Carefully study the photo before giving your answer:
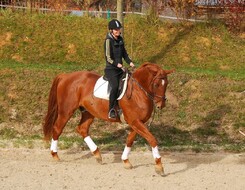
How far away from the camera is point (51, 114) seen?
36.4ft

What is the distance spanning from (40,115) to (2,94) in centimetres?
167

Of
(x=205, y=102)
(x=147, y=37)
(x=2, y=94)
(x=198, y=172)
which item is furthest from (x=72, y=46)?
(x=198, y=172)

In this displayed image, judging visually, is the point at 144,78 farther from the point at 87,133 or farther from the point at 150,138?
the point at 87,133

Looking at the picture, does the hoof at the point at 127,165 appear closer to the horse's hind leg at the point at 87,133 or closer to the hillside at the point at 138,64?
the horse's hind leg at the point at 87,133

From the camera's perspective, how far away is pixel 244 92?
14.7 m

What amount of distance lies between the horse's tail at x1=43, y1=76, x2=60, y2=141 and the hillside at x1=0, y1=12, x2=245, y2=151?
854 mm

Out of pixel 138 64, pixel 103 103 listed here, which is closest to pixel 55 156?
pixel 103 103

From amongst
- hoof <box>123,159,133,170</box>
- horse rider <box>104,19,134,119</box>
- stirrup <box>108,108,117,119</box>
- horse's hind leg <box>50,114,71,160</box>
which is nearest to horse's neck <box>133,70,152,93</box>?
horse rider <box>104,19,134,119</box>

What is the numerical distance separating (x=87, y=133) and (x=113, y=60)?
1780 mm

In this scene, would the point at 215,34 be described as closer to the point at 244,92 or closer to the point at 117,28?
the point at 244,92

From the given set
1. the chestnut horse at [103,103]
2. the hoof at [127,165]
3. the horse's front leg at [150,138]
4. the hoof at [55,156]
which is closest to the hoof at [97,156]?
the chestnut horse at [103,103]

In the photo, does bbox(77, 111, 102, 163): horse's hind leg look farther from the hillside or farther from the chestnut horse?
the hillside

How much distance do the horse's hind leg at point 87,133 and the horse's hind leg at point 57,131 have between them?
14.8 inches

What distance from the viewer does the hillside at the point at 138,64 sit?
12.9 meters
